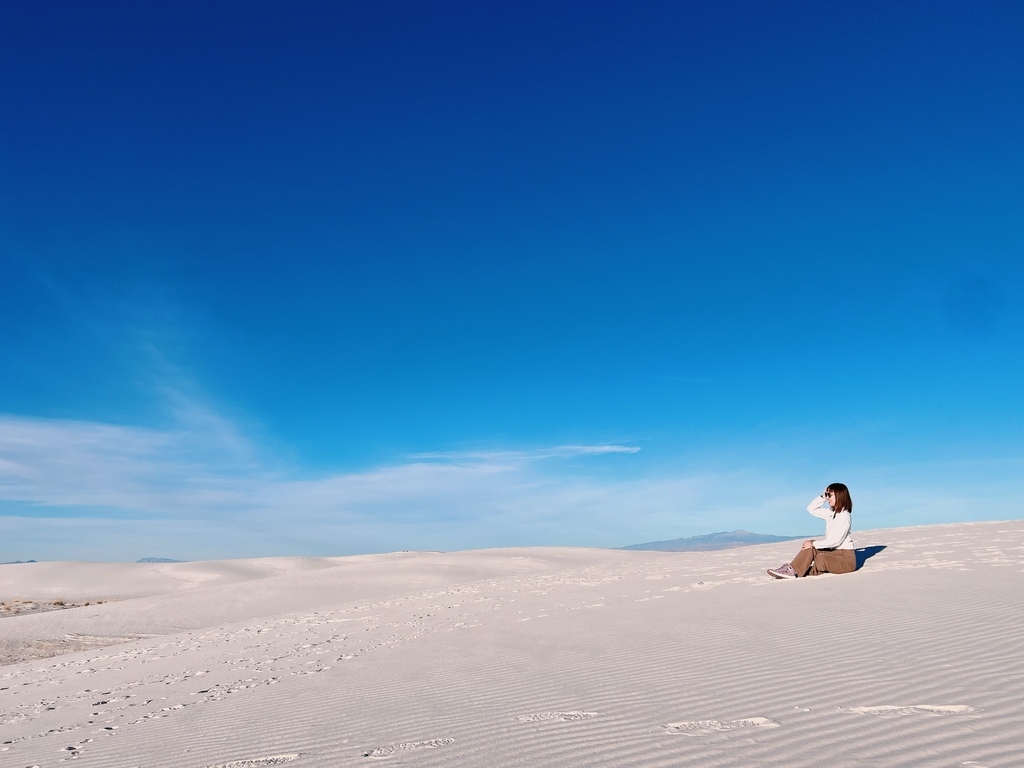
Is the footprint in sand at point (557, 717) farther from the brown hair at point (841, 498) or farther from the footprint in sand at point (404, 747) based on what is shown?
the brown hair at point (841, 498)

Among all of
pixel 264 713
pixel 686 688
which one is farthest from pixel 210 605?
pixel 686 688

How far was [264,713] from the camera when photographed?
→ 5.82 meters

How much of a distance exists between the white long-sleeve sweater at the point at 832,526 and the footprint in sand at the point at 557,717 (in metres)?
8.40

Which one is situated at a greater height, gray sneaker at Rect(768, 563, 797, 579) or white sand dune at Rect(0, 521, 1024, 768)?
gray sneaker at Rect(768, 563, 797, 579)

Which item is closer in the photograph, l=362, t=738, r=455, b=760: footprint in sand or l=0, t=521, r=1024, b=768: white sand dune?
l=0, t=521, r=1024, b=768: white sand dune

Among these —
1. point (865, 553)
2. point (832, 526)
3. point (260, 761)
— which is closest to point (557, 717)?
point (260, 761)

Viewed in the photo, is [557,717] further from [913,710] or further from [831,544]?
[831,544]

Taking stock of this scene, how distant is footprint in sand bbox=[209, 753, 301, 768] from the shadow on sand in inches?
439

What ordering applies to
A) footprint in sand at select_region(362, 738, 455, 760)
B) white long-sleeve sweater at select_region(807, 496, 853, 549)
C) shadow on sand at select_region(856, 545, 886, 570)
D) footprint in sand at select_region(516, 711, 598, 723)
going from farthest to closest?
shadow on sand at select_region(856, 545, 886, 570) < white long-sleeve sweater at select_region(807, 496, 853, 549) < footprint in sand at select_region(516, 711, 598, 723) < footprint in sand at select_region(362, 738, 455, 760)

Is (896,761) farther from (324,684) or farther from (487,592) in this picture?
(487,592)

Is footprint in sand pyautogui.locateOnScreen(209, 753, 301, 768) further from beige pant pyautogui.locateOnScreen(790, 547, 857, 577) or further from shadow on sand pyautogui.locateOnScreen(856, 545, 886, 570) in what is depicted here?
shadow on sand pyautogui.locateOnScreen(856, 545, 886, 570)

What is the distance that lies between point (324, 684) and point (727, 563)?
1226cm

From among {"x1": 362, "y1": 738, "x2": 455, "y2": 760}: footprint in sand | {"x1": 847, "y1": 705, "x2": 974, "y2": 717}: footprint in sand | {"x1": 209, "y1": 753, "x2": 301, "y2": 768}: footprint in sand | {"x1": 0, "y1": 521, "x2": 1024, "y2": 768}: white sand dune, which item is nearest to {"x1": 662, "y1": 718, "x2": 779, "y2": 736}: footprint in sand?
{"x1": 0, "y1": 521, "x2": 1024, "y2": 768}: white sand dune

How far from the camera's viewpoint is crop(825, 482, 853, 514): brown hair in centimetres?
1137
